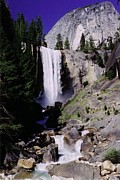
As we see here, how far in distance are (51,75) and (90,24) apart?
59.4m

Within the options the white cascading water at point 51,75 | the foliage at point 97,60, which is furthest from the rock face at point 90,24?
the white cascading water at point 51,75

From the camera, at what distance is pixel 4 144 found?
72.3 ft

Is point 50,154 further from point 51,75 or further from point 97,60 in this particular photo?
point 97,60

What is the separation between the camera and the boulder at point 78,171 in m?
19.2

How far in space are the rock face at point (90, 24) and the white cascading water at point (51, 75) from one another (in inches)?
1956

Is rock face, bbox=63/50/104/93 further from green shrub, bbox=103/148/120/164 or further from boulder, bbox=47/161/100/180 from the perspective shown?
boulder, bbox=47/161/100/180

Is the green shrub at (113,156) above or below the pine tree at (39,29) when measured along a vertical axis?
below

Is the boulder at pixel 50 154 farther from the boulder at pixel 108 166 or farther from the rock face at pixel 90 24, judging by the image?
the rock face at pixel 90 24

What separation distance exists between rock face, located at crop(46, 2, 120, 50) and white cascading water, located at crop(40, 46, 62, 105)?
4967 cm

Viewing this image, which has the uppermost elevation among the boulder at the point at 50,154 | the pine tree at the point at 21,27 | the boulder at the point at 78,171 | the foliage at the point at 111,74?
the pine tree at the point at 21,27

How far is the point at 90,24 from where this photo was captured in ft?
370

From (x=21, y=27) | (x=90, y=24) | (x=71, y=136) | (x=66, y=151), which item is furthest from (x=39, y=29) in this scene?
(x=66, y=151)

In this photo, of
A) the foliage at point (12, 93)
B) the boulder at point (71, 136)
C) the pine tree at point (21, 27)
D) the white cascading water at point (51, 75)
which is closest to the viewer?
the foliage at point (12, 93)

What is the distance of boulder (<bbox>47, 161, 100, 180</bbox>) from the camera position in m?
19.2
